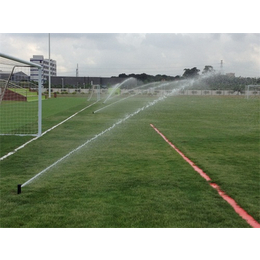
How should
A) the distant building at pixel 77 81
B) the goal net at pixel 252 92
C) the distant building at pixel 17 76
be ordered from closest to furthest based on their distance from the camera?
the distant building at pixel 17 76 → the goal net at pixel 252 92 → the distant building at pixel 77 81

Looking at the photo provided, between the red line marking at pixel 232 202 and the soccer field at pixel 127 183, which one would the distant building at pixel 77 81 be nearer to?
the soccer field at pixel 127 183

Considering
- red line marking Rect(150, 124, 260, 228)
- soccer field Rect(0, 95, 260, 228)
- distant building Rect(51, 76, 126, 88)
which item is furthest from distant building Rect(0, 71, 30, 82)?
distant building Rect(51, 76, 126, 88)

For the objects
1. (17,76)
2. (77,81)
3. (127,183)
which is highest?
(77,81)

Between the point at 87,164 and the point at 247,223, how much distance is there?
14.4 feet

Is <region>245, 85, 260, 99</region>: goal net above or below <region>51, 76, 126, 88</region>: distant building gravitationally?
below

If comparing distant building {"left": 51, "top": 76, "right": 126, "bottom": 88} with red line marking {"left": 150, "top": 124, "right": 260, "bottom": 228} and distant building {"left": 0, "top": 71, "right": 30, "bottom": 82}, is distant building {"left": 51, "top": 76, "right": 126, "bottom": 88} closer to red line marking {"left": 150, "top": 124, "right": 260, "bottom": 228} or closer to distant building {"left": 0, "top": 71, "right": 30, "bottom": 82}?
distant building {"left": 0, "top": 71, "right": 30, "bottom": 82}

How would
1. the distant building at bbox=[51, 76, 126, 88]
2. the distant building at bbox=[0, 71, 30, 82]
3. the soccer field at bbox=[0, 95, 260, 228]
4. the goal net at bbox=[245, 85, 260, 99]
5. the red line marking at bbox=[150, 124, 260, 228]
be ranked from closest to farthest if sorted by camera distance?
the red line marking at bbox=[150, 124, 260, 228], the soccer field at bbox=[0, 95, 260, 228], the distant building at bbox=[0, 71, 30, 82], the goal net at bbox=[245, 85, 260, 99], the distant building at bbox=[51, 76, 126, 88]

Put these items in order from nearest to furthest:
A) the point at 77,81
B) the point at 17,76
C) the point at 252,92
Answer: the point at 17,76 → the point at 252,92 → the point at 77,81

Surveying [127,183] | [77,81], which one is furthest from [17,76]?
[77,81]

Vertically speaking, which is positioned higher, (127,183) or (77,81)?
(77,81)

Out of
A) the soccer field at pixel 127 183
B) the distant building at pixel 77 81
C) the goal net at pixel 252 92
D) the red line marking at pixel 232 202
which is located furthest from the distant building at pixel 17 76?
the distant building at pixel 77 81

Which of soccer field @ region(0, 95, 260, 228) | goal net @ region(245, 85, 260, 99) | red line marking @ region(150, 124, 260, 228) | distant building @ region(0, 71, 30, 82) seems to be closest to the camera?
red line marking @ region(150, 124, 260, 228)

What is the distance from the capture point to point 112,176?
7023 millimetres

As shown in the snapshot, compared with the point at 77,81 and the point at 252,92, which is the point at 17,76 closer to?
the point at 252,92
